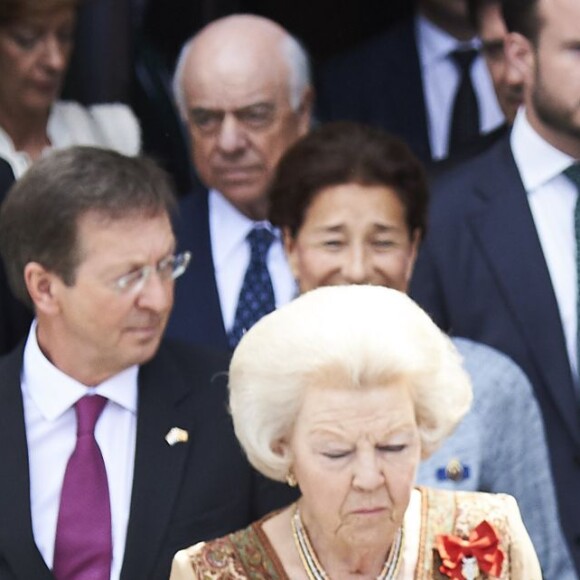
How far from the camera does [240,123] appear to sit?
201 inches

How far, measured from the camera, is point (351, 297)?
133 inches

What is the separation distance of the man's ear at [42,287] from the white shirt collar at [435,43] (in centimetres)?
189

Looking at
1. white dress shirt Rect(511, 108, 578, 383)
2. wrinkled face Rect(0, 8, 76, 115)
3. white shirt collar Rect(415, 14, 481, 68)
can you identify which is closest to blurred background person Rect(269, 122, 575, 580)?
white dress shirt Rect(511, 108, 578, 383)

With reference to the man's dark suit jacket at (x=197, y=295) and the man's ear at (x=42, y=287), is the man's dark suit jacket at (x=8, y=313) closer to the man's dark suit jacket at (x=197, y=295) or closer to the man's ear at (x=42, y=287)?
the man's ear at (x=42, y=287)

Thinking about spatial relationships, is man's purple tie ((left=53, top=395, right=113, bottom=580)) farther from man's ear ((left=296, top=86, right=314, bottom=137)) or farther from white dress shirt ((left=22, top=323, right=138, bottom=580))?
→ man's ear ((left=296, top=86, right=314, bottom=137))

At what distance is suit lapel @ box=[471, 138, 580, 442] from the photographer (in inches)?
174

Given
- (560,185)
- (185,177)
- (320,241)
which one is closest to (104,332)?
(320,241)

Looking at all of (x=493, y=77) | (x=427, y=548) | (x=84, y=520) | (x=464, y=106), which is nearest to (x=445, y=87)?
(x=464, y=106)

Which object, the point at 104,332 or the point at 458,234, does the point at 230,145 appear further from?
the point at 104,332

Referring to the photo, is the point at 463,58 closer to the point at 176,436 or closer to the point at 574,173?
the point at 574,173

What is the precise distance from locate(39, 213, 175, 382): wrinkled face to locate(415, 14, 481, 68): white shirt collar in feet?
5.92

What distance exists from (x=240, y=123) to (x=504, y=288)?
3.20ft

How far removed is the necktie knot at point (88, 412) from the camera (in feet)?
13.2

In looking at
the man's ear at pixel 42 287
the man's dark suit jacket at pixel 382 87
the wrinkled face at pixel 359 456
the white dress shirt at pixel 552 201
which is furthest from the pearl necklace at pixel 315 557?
the man's dark suit jacket at pixel 382 87
